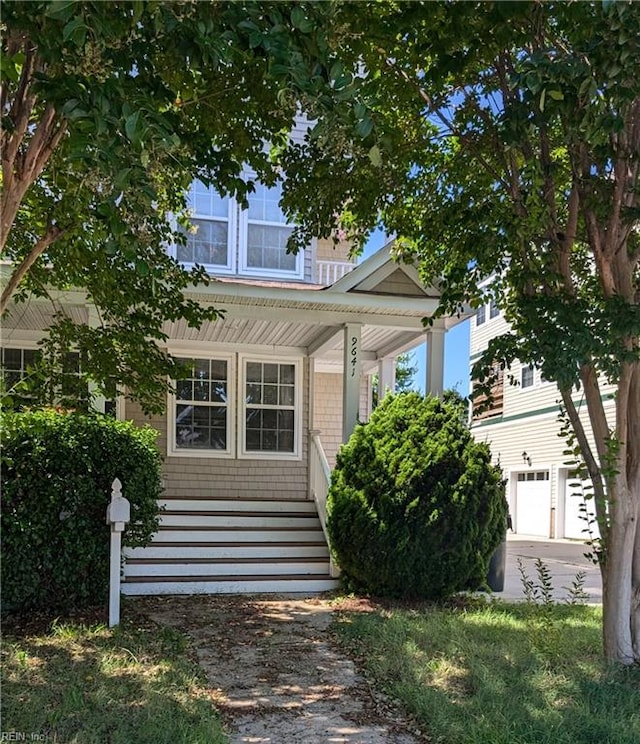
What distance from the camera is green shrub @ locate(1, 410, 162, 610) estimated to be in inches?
223

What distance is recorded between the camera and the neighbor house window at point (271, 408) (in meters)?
10.2

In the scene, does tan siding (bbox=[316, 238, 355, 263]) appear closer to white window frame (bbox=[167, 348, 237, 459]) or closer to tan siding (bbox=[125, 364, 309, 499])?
white window frame (bbox=[167, 348, 237, 459])

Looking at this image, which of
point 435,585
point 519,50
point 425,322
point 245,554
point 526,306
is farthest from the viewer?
point 245,554

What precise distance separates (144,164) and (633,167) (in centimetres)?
353

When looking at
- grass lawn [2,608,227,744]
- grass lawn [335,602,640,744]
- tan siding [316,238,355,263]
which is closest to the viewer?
grass lawn [2,608,227,744]

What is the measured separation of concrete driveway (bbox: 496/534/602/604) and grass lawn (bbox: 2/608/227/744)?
4.34 meters

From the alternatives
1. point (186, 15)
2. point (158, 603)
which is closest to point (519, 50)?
point (186, 15)

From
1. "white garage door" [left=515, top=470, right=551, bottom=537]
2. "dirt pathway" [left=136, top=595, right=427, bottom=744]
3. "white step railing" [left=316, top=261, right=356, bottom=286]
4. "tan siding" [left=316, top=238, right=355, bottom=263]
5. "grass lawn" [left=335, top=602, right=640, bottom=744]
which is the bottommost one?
"white garage door" [left=515, top=470, right=551, bottom=537]

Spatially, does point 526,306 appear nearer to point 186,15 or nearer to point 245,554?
point 186,15

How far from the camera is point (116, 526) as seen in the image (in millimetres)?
5668

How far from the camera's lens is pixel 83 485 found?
585cm

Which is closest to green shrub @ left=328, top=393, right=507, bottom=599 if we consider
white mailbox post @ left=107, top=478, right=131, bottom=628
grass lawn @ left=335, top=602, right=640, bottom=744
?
grass lawn @ left=335, top=602, right=640, bottom=744

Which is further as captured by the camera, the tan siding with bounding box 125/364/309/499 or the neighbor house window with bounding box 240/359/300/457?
the neighbor house window with bounding box 240/359/300/457

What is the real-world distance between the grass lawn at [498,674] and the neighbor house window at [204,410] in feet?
14.8
